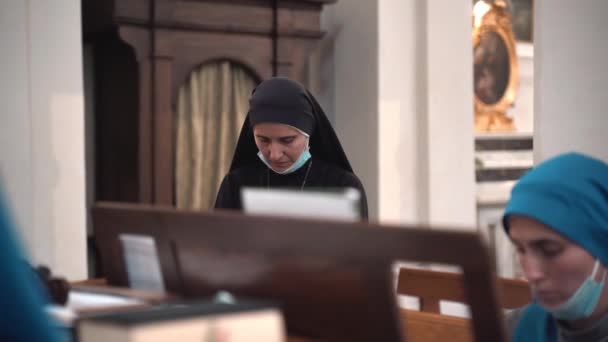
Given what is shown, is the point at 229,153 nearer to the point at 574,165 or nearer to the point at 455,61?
the point at 455,61

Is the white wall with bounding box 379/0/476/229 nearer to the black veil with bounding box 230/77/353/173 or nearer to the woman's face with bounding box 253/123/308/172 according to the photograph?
the black veil with bounding box 230/77/353/173

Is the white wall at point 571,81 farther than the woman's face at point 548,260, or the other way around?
the white wall at point 571,81

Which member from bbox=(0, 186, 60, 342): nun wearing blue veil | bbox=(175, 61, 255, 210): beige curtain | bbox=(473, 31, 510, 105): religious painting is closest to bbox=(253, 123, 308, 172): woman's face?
bbox=(175, 61, 255, 210): beige curtain

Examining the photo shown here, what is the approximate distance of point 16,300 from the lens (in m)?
0.97

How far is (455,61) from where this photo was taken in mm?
6785

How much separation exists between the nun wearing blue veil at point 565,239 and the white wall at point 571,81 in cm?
393

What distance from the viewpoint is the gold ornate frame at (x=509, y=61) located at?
10.7 metres

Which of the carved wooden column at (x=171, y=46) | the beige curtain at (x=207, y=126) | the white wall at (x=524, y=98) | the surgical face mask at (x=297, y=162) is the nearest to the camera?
the surgical face mask at (x=297, y=162)

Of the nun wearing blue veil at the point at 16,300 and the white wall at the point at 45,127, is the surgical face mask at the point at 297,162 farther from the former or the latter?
the nun wearing blue veil at the point at 16,300

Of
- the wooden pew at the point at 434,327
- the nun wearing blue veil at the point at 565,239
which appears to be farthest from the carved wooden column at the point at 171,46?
the nun wearing blue veil at the point at 565,239

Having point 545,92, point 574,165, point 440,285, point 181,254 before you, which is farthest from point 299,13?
point 181,254

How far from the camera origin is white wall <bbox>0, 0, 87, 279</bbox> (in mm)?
5281

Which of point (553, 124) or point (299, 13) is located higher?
point (299, 13)

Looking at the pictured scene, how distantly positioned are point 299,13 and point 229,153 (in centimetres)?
111
